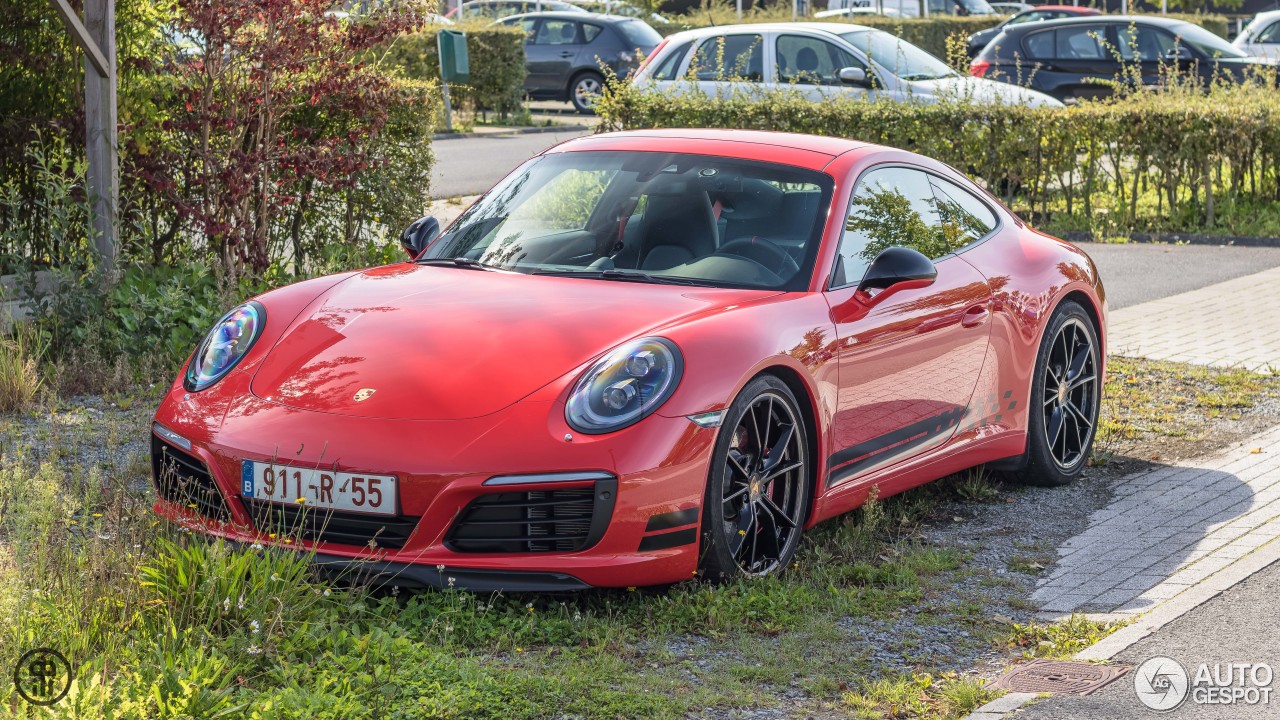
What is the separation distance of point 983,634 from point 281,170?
Answer: 5846 millimetres

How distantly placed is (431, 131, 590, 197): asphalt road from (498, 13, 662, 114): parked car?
3.98 meters

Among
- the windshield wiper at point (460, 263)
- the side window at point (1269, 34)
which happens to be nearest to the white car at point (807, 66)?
the windshield wiper at point (460, 263)

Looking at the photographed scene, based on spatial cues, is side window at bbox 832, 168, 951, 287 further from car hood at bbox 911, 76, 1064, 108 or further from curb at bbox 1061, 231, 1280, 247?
car hood at bbox 911, 76, 1064, 108

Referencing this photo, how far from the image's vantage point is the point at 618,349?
4941 mm

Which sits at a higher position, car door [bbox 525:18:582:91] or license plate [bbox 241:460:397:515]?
car door [bbox 525:18:582:91]

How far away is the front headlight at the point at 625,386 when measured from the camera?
4742 millimetres

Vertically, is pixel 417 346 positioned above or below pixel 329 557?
above

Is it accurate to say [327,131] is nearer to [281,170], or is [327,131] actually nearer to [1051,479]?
[281,170]

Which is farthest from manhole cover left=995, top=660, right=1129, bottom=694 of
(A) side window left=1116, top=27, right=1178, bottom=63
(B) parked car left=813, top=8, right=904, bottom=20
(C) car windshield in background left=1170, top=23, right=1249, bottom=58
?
(B) parked car left=813, top=8, right=904, bottom=20

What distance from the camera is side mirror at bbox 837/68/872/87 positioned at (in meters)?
16.2

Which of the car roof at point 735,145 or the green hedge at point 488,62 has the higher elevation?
the green hedge at point 488,62

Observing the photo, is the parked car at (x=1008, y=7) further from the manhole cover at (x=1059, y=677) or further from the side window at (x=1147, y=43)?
the manhole cover at (x=1059, y=677)

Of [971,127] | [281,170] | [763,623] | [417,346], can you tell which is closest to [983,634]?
[763,623]

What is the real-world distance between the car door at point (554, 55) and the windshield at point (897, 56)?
1143 centimetres
